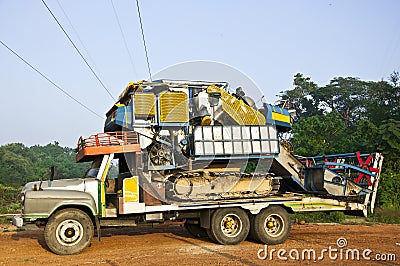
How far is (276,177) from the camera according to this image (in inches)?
537

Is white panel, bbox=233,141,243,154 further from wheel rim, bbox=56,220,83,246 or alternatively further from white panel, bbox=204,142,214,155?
wheel rim, bbox=56,220,83,246

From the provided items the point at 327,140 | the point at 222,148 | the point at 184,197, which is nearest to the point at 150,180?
the point at 184,197

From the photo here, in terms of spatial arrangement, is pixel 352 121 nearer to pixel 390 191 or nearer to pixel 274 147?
pixel 390 191

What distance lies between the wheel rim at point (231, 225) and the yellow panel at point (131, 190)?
7.61 ft

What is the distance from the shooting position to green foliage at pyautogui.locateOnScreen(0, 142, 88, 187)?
50.2 meters

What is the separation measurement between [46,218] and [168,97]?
4106mm

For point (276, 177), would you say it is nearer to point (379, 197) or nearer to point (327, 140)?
point (379, 197)

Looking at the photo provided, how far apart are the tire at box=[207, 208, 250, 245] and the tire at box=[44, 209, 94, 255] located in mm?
3026

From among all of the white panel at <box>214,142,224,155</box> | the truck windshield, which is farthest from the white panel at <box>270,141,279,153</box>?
the truck windshield

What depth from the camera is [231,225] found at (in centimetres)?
1239

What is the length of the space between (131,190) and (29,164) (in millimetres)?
48495

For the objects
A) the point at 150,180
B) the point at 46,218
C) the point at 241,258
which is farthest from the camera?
the point at 150,180

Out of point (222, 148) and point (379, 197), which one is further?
point (379, 197)

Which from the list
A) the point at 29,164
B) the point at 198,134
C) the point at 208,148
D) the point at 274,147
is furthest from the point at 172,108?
the point at 29,164
